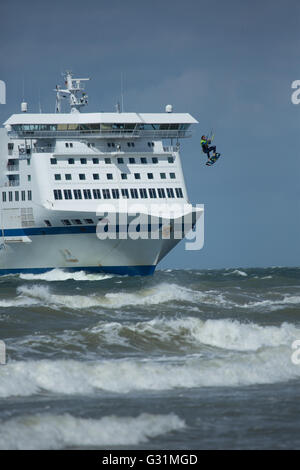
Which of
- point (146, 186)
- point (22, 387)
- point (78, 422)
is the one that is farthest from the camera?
point (146, 186)

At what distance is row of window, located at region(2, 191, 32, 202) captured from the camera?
5081 cm

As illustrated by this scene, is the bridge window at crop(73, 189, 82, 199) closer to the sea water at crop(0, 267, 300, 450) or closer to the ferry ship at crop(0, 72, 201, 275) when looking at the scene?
the ferry ship at crop(0, 72, 201, 275)

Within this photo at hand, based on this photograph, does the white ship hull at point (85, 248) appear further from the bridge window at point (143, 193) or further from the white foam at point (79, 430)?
the white foam at point (79, 430)

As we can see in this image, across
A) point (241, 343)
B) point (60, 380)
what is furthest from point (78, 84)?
point (60, 380)

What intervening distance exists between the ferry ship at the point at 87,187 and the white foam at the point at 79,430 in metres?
32.5

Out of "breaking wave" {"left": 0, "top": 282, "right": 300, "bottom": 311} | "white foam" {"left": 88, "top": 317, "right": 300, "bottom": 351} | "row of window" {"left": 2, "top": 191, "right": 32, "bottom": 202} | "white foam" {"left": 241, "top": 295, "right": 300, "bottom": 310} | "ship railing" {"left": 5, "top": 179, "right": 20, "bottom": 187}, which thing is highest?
"ship railing" {"left": 5, "top": 179, "right": 20, "bottom": 187}

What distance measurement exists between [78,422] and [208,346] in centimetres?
1092

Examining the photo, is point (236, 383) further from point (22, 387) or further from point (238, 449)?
point (238, 449)

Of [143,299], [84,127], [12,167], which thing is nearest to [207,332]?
[143,299]

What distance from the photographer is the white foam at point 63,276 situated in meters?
49.7

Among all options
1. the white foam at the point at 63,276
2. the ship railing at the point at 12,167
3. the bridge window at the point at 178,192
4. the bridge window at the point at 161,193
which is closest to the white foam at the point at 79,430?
the bridge window at the point at 161,193

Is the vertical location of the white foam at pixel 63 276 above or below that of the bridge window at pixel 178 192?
below

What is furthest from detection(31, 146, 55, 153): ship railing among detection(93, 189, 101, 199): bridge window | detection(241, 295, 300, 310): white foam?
detection(241, 295, 300, 310): white foam
